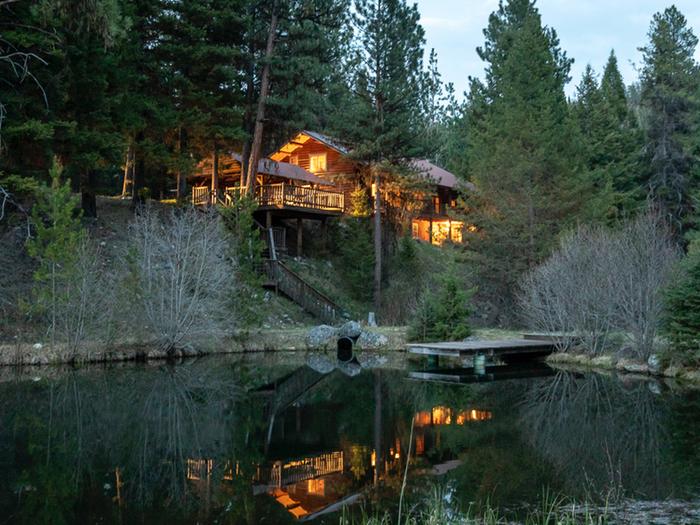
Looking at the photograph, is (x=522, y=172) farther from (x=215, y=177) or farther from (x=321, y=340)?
(x=215, y=177)

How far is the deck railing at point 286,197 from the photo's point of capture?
32.1 metres

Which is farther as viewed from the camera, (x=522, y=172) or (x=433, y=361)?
(x=522, y=172)

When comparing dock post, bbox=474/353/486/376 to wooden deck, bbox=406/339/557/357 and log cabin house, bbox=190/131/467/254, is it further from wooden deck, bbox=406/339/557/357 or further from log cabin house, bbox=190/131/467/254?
log cabin house, bbox=190/131/467/254

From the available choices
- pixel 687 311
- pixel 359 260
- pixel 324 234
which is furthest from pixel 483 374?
pixel 324 234

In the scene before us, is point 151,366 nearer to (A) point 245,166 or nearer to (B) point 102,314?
(B) point 102,314

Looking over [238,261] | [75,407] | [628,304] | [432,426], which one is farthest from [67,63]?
[628,304]

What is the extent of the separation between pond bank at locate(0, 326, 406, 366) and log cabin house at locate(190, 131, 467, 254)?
579 centimetres

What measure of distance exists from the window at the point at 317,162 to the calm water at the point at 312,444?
23064mm

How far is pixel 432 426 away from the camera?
1344cm

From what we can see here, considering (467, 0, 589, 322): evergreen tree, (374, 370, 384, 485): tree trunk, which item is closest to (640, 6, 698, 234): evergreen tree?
(467, 0, 589, 322): evergreen tree

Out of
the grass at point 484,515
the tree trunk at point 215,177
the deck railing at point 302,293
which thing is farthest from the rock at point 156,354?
the grass at point 484,515

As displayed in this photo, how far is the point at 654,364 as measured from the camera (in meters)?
20.0

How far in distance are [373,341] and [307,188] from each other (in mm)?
9944

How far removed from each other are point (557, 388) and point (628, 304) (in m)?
4.31
